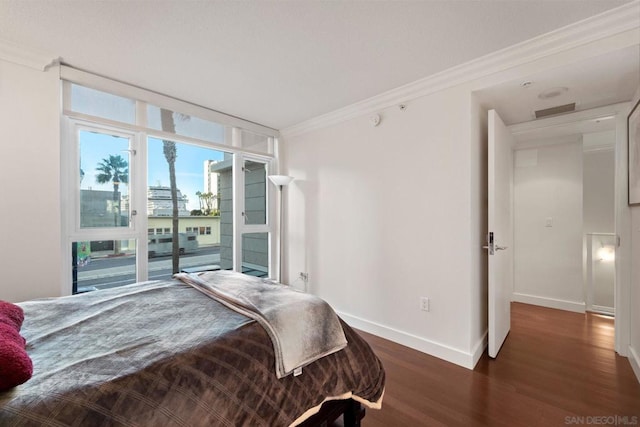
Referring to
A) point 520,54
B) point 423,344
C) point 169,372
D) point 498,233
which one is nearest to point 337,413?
point 169,372

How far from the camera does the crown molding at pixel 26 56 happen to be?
191 cm

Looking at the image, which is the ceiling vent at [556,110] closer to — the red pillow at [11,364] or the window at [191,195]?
the window at [191,195]

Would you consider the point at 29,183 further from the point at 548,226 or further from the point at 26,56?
the point at 548,226

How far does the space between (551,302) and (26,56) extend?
5.93 m

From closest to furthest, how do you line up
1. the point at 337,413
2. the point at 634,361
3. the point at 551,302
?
the point at 337,413
the point at 634,361
the point at 551,302

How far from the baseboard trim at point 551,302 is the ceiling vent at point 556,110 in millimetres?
2417

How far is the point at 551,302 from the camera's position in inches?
140

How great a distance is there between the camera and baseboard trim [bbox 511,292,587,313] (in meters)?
3.37

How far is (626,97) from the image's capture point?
2225mm

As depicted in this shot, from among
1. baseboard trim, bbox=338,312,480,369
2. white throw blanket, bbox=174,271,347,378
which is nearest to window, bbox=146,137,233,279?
white throw blanket, bbox=174,271,347,378

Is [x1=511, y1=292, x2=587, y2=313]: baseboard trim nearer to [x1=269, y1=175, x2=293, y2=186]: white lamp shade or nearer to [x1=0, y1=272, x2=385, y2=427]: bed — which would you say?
[x1=0, y1=272, x2=385, y2=427]: bed

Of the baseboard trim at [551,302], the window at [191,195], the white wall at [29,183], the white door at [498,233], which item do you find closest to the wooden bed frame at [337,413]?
the white door at [498,233]

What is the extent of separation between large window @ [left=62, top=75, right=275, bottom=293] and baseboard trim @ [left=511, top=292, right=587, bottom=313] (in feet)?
11.8

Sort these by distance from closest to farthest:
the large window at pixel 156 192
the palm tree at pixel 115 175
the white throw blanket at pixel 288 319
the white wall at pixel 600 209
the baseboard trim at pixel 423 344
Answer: the white throw blanket at pixel 288 319 → the baseboard trim at pixel 423 344 → the large window at pixel 156 192 → the palm tree at pixel 115 175 → the white wall at pixel 600 209
